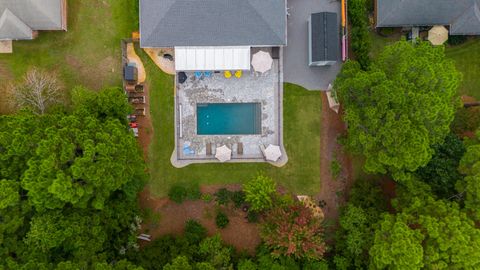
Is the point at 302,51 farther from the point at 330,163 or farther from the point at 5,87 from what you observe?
the point at 5,87

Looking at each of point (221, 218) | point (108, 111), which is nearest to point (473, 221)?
point (221, 218)

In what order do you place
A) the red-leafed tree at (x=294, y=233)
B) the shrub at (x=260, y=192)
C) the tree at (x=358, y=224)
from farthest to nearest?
1. the shrub at (x=260, y=192)
2. the tree at (x=358, y=224)
3. the red-leafed tree at (x=294, y=233)

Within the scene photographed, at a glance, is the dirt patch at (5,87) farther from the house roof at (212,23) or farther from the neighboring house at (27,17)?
the house roof at (212,23)

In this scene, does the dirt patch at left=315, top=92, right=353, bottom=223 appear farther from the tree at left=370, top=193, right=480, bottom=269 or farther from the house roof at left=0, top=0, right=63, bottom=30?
the house roof at left=0, top=0, right=63, bottom=30

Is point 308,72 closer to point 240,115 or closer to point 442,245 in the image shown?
point 240,115

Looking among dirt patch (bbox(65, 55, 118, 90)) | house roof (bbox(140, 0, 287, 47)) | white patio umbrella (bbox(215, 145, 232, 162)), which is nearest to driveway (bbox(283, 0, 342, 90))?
house roof (bbox(140, 0, 287, 47))

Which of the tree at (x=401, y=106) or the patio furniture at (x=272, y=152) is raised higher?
the tree at (x=401, y=106)

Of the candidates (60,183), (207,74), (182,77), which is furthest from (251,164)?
(60,183)

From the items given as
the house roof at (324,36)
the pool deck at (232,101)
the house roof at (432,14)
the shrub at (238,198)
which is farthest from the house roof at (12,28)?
the house roof at (432,14)
